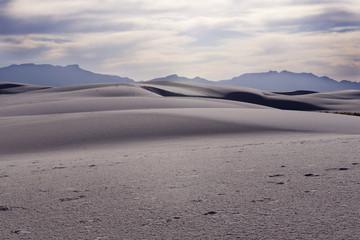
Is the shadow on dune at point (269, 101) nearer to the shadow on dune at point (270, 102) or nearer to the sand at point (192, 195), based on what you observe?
the shadow on dune at point (270, 102)

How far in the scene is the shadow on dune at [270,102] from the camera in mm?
73394

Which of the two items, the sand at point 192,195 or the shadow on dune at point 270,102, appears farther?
the shadow on dune at point 270,102

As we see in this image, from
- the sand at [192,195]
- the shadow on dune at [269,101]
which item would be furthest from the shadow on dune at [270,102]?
the sand at [192,195]

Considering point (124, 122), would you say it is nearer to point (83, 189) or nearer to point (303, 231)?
point (83, 189)

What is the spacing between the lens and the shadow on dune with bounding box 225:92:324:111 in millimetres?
73394

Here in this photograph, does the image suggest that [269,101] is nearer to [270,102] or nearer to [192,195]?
[270,102]

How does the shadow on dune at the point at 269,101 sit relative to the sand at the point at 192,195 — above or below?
above

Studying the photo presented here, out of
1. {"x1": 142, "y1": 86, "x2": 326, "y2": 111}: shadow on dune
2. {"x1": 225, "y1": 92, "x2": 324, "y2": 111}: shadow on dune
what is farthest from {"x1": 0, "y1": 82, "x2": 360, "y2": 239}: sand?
{"x1": 225, "y1": 92, "x2": 324, "y2": 111}: shadow on dune

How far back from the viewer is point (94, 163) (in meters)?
7.09

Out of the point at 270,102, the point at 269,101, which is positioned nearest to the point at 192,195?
the point at 270,102

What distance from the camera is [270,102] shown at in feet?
262

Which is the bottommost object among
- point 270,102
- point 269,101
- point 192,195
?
point 192,195

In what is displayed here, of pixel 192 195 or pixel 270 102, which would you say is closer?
pixel 192 195

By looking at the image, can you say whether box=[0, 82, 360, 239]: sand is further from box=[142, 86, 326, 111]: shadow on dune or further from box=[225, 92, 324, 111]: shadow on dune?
box=[225, 92, 324, 111]: shadow on dune
